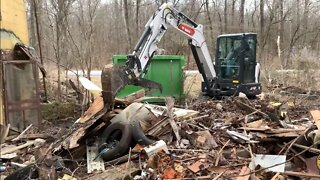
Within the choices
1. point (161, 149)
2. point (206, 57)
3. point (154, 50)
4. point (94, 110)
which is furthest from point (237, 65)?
point (161, 149)

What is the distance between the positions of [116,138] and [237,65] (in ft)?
22.0

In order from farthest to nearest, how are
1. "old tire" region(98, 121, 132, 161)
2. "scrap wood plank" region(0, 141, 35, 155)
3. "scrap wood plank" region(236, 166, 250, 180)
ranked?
"scrap wood plank" region(0, 141, 35, 155) → "old tire" region(98, 121, 132, 161) → "scrap wood plank" region(236, 166, 250, 180)

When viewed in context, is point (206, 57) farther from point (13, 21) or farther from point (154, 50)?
point (13, 21)

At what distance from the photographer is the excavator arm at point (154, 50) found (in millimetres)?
7170

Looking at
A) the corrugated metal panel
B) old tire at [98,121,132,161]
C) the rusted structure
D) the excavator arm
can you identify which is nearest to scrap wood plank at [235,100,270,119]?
the excavator arm

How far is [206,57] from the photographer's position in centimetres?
1091

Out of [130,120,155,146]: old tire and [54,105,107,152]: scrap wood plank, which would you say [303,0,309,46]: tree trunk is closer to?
[130,120,155,146]: old tire

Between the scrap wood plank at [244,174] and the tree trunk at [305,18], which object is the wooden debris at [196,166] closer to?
the scrap wood plank at [244,174]

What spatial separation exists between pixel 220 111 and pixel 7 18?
516 cm

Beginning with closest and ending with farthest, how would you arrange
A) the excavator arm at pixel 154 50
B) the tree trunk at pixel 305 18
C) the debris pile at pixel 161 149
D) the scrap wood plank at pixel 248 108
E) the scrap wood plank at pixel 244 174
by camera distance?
the scrap wood plank at pixel 244 174
the debris pile at pixel 161 149
the excavator arm at pixel 154 50
the scrap wood plank at pixel 248 108
the tree trunk at pixel 305 18

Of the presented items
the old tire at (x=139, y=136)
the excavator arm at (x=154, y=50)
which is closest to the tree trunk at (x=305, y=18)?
the excavator arm at (x=154, y=50)

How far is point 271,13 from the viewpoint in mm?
25734

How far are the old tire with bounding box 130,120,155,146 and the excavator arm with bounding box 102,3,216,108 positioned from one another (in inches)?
32.1

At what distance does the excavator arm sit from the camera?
7170mm
